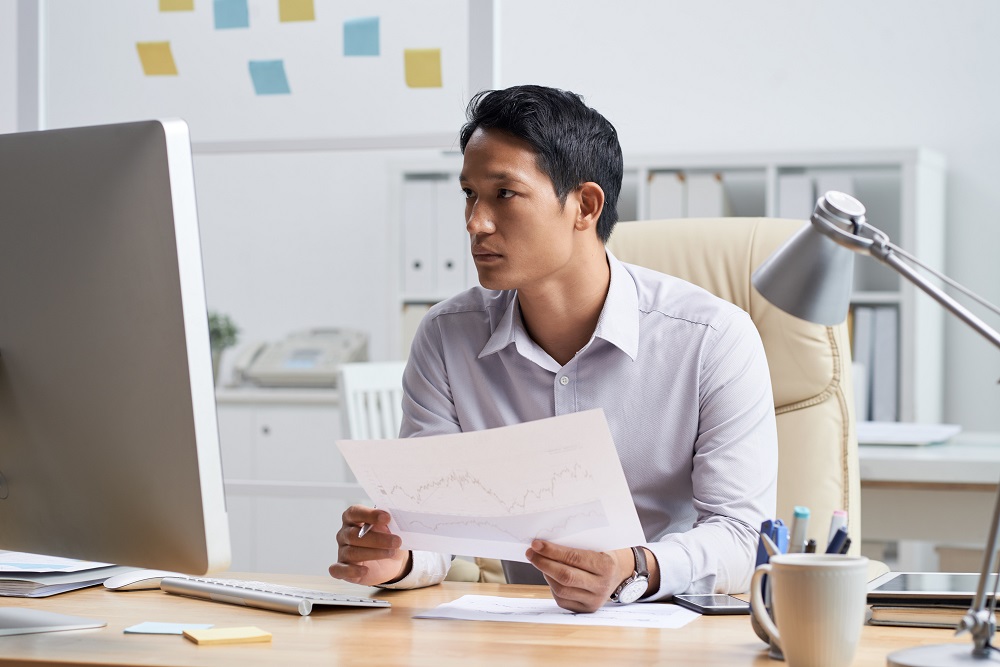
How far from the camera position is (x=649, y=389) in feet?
4.66

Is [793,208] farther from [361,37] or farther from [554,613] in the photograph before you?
[554,613]

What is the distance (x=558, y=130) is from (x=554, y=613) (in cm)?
69

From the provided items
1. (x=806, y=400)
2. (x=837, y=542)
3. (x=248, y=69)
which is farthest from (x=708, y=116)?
(x=837, y=542)

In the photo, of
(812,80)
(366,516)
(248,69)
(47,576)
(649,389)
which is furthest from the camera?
(812,80)

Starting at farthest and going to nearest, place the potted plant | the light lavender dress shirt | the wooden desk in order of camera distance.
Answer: the potted plant < the light lavender dress shirt < the wooden desk

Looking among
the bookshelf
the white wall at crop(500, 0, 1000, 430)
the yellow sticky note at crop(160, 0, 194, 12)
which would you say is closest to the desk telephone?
the bookshelf

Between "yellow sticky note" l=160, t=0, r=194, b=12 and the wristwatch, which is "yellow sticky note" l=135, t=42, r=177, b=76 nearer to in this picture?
"yellow sticky note" l=160, t=0, r=194, b=12

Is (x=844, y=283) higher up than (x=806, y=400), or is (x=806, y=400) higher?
(x=844, y=283)

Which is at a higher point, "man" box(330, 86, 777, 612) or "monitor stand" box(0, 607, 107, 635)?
"man" box(330, 86, 777, 612)

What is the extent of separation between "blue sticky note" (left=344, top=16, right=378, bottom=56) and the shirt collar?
1.01 meters

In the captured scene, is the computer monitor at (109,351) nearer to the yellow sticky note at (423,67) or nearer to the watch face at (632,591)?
the watch face at (632,591)

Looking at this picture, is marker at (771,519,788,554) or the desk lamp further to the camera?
marker at (771,519,788,554)

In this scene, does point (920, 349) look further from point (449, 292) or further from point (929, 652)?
point (929, 652)

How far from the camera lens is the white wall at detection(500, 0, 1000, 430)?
3.81 m
